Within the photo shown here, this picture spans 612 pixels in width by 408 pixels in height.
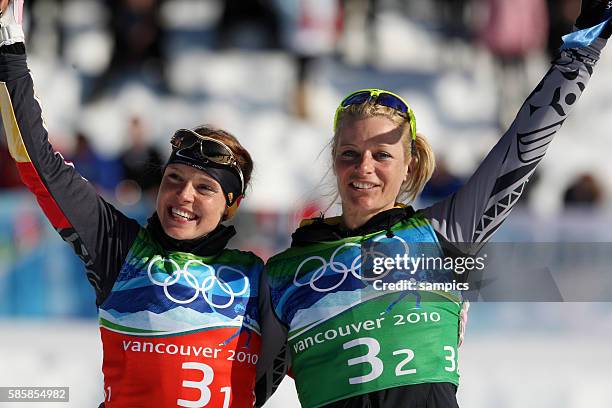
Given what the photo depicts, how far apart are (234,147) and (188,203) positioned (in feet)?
1.13

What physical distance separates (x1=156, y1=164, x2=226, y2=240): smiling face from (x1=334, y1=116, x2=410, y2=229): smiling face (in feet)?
1.56

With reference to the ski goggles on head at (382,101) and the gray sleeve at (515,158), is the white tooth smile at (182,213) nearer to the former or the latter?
the ski goggles on head at (382,101)

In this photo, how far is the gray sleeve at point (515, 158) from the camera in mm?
3523

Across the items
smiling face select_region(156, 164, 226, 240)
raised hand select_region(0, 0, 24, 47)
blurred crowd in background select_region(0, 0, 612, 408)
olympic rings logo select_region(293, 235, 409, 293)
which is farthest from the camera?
blurred crowd in background select_region(0, 0, 612, 408)

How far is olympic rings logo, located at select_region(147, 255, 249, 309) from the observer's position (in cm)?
363

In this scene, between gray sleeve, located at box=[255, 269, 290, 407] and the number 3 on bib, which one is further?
gray sleeve, located at box=[255, 269, 290, 407]

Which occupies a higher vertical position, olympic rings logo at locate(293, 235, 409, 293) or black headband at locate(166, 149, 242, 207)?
black headband at locate(166, 149, 242, 207)

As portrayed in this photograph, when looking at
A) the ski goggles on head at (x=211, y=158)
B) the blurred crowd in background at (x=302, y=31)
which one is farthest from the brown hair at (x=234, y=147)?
the blurred crowd in background at (x=302, y=31)

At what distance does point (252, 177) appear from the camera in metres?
4.12

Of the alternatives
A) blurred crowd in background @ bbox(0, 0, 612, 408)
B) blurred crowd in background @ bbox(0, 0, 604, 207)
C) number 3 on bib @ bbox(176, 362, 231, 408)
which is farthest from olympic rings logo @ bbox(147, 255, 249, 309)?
blurred crowd in background @ bbox(0, 0, 604, 207)

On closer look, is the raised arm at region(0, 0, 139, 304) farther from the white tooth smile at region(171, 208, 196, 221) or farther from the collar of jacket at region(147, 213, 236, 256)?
the white tooth smile at region(171, 208, 196, 221)

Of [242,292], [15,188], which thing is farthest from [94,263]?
[15,188]

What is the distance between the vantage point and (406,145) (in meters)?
3.75

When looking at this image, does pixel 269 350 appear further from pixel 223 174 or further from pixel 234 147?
pixel 234 147
